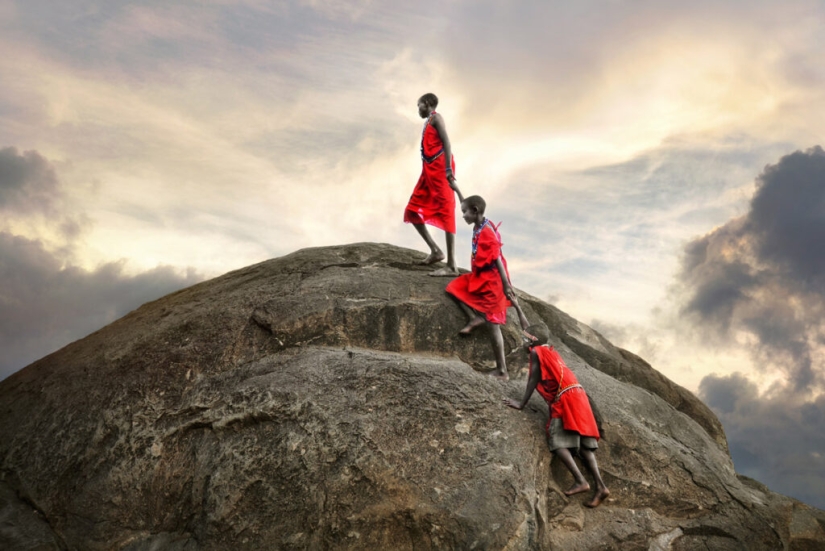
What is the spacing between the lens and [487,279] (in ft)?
31.5

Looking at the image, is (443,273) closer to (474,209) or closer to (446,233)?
(446,233)

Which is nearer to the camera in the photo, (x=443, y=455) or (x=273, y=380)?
(x=443, y=455)

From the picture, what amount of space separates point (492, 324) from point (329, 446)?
3403mm

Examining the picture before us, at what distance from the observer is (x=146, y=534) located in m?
7.53

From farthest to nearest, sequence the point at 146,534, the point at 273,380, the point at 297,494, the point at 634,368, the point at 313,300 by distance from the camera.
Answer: the point at 634,368, the point at 313,300, the point at 273,380, the point at 146,534, the point at 297,494

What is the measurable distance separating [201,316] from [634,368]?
8.27 m

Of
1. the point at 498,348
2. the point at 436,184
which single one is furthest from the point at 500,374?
the point at 436,184

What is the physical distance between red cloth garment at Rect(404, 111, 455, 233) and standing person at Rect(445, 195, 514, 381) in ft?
4.09

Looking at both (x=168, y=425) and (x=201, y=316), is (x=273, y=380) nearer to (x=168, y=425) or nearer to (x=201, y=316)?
(x=168, y=425)

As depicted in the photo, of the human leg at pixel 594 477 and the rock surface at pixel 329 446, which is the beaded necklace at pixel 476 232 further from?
the human leg at pixel 594 477

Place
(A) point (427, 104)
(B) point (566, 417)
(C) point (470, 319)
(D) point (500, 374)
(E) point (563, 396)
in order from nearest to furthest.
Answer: (B) point (566, 417), (E) point (563, 396), (D) point (500, 374), (C) point (470, 319), (A) point (427, 104)

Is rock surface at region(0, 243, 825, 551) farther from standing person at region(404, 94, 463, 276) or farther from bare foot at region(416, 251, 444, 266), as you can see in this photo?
standing person at region(404, 94, 463, 276)

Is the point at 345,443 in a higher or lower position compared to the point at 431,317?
lower

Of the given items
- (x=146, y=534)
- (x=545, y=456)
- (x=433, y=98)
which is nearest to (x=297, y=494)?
(x=146, y=534)
